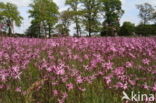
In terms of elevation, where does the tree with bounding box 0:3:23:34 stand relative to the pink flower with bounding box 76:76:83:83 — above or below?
above

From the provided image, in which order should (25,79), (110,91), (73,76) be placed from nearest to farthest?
1. (110,91)
2. (73,76)
3. (25,79)

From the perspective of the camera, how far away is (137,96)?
5035 mm

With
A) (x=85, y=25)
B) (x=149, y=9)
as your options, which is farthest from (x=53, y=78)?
(x=149, y=9)

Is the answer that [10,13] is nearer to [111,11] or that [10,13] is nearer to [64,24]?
[111,11]

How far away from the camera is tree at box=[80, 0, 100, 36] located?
229ft

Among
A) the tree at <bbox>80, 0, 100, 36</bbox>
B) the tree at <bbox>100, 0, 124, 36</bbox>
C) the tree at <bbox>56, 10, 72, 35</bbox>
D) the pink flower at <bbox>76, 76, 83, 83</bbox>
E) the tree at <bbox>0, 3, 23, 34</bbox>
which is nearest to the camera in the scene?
the pink flower at <bbox>76, 76, 83, 83</bbox>

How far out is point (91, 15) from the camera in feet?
239

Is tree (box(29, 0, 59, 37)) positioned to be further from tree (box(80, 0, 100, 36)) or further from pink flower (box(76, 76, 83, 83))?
pink flower (box(76, 76, 83, 83))

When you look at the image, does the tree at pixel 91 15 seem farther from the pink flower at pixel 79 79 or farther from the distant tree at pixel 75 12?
the pink flower at pixel 79 79

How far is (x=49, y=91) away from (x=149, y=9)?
91868 millimetres

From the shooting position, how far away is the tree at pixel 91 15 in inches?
2748

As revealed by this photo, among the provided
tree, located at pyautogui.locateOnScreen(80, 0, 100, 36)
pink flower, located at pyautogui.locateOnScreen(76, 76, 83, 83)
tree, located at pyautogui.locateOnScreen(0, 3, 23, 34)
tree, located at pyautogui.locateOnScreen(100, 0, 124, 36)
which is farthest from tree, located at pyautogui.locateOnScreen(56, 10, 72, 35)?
tree, located at pyautogui.locateOnScreen(0, 3, 23, 34)

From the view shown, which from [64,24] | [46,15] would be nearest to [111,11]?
[46,15]

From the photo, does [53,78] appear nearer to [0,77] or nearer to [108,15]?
[0,77]
